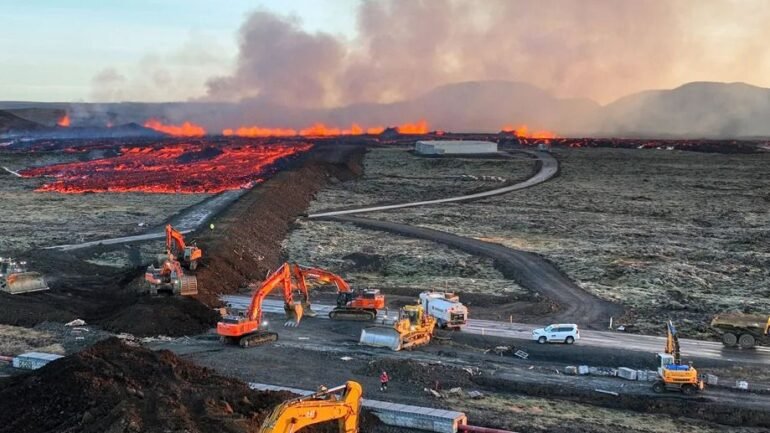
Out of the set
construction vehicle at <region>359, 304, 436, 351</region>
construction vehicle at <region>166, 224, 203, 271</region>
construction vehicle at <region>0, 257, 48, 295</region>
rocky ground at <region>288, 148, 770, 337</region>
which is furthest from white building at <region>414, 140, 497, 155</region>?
construction vehicle at <region>359, 304, 436, 351</region>

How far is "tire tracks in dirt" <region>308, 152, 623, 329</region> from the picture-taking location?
46062mm

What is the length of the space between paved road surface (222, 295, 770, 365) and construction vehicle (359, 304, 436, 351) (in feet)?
12.8

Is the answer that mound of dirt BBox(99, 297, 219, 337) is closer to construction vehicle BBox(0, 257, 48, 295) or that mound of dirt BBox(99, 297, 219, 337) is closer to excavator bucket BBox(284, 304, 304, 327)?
excavator bucket BBox(284, 304, 304, 327)

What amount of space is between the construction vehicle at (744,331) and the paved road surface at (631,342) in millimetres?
492

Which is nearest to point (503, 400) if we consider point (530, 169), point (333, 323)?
point (333, 323)

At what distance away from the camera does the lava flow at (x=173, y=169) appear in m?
104

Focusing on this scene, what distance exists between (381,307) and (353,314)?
76.3 inches

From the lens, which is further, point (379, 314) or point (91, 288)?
point (91, 288)

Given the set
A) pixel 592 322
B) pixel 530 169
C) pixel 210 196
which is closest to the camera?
pixel 592 322

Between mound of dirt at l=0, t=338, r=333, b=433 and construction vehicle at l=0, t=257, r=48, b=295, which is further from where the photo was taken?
construction vehicle at l=0, t=257, r=48, b=295

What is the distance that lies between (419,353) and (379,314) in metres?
8.84

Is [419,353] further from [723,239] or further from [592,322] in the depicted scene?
[723,239]

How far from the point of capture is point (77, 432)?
21984 mm

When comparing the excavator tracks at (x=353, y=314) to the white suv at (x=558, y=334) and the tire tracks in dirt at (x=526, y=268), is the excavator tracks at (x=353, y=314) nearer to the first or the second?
the white suv at (x=558, y=334)
